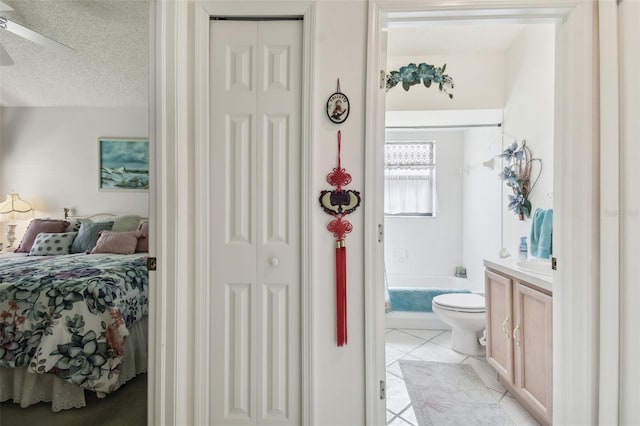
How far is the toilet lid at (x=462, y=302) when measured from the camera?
7.85 ft

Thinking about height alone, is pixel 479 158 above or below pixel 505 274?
above

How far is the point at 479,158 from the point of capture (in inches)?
133

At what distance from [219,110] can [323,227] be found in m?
0.73

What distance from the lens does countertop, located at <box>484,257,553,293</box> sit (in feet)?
4.99

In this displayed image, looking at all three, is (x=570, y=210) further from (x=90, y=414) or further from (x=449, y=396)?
(x=90, y=414)

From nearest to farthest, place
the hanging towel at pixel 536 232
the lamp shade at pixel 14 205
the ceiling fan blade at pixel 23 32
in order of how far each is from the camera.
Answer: the ceiling fan blade at pixel 23 32 → the hanging towel at pixel 536 232 → the lamp shade at pixel 14 205

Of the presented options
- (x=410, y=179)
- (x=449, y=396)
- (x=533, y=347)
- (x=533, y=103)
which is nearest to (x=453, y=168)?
(x=410, y=179)

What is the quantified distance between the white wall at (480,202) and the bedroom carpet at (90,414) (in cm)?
324

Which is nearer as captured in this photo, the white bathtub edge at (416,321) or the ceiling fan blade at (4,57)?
the ceiling fan blade at (4,57)

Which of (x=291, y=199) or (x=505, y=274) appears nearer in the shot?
(x=291, y=199)

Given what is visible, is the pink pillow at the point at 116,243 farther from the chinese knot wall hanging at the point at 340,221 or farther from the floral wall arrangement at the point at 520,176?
the floral wall arrangement at the point at 520,176

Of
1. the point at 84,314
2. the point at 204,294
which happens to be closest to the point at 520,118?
the point at 204,294

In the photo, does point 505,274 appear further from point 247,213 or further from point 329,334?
point 247,213

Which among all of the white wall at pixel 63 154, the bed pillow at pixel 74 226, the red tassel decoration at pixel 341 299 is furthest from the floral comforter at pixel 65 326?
the red tassel decoration at pixel 341 299
